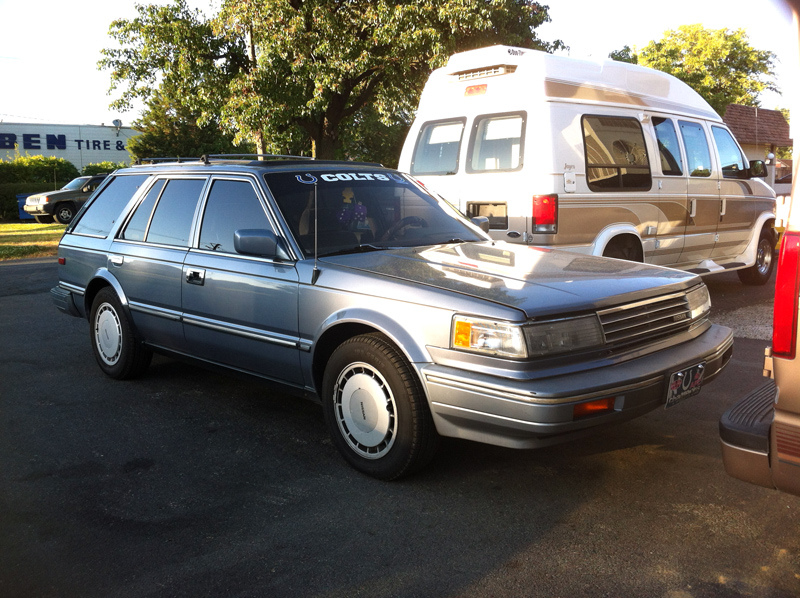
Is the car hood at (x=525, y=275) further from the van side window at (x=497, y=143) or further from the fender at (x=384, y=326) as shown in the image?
the van side window at (x=497, y=143)

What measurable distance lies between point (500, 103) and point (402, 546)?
201 inches

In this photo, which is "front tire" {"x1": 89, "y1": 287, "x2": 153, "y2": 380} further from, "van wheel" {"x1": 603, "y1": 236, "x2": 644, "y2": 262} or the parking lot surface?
"van wheel" {"x1": 603, "y1": 236, "x2": 644, "y2": 262}

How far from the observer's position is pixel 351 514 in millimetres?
3348

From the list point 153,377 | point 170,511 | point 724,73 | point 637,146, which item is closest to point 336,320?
point 170,511

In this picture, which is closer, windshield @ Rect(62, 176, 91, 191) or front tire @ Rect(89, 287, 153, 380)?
front tire @ Rect(89, 287, 153, 380)

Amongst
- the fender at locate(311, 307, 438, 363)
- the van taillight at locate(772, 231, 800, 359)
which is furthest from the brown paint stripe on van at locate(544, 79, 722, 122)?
the van taillight at locate(772, 231, 800, 359)

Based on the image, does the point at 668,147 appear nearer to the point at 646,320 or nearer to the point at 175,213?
the point at 646,320

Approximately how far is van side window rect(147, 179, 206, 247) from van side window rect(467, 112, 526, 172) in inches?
125

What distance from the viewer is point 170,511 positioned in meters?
3.42

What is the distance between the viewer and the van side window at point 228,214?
4.50 meters

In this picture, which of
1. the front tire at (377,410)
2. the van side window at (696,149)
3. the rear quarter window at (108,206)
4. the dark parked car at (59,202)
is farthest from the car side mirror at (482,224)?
the dark parked car at (59,202)

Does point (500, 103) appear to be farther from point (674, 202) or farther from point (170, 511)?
point (170, 511)

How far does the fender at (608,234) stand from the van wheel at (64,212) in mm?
23876

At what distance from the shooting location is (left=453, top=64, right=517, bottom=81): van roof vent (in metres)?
7.05
